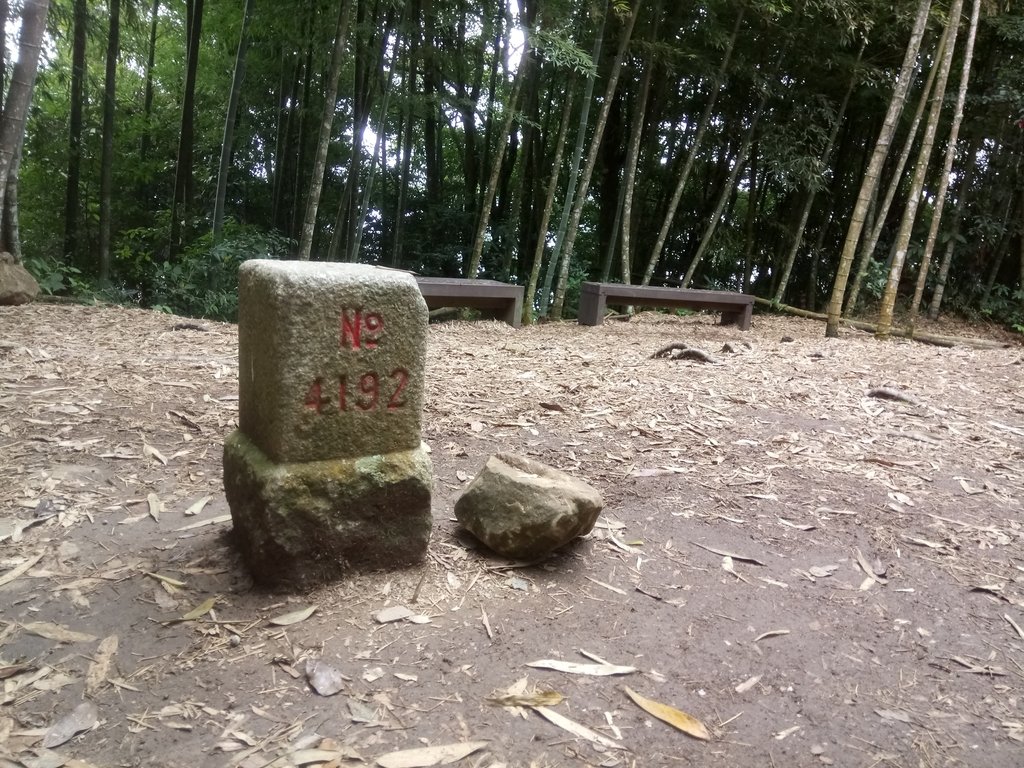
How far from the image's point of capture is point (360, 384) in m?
1.87

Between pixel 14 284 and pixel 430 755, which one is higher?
pixel 14 284

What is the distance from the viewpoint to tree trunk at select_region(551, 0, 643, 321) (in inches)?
268

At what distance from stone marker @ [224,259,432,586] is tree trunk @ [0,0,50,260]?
4.10 meters

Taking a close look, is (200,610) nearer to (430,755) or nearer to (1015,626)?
(430,755)

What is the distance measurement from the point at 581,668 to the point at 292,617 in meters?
0.74

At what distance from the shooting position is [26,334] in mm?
4172

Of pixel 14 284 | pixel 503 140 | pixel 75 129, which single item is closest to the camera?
pixel 14 284

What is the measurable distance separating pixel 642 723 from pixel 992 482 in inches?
83.5

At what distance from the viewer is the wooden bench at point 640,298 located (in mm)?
7137

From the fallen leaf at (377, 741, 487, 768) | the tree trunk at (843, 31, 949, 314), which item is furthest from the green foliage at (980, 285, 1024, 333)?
the fallen leaf at (377, 741, 487, 768)

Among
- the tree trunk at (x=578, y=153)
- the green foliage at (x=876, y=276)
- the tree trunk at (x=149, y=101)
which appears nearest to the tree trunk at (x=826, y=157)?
the green foliage at (x=876, y=276)

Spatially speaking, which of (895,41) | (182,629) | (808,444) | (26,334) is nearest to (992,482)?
(808,444)

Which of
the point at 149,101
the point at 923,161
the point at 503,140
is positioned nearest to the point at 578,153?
the point at 503,140

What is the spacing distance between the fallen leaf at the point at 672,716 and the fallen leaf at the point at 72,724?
116 cm
